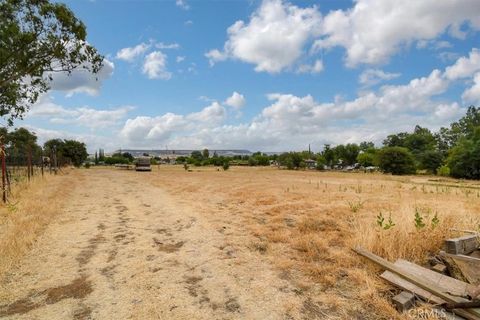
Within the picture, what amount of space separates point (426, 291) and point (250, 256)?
2552 mm

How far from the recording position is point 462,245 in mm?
4914

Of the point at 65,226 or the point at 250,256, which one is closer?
the point at 250,256

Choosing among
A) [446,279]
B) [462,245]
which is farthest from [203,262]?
[462,245]

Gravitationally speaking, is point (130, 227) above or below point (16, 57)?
below

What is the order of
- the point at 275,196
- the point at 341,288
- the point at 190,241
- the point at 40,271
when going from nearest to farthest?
the point at 341,288, the point at 40,271, the point at 190,241, the point at 275,196

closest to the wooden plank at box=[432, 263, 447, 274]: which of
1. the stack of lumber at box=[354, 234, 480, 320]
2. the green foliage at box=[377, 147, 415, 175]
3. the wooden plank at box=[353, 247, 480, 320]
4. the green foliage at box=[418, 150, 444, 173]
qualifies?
the stack of lumber at box=[354, 234, 480, 320]

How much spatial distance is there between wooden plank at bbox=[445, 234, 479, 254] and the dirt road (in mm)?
2397

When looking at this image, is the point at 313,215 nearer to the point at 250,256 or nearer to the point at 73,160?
the point at 250,256

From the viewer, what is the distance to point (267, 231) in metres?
7.17

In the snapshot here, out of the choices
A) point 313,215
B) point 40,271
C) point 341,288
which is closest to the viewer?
point 341,288

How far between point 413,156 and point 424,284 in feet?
172

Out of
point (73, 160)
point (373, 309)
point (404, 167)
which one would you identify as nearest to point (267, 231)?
point (373, 309)

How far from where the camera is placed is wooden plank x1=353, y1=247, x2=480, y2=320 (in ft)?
11.6

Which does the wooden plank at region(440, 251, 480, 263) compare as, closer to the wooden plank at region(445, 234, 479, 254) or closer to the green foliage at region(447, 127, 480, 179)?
the wooden plank at region(445, 234, 479, 254)
